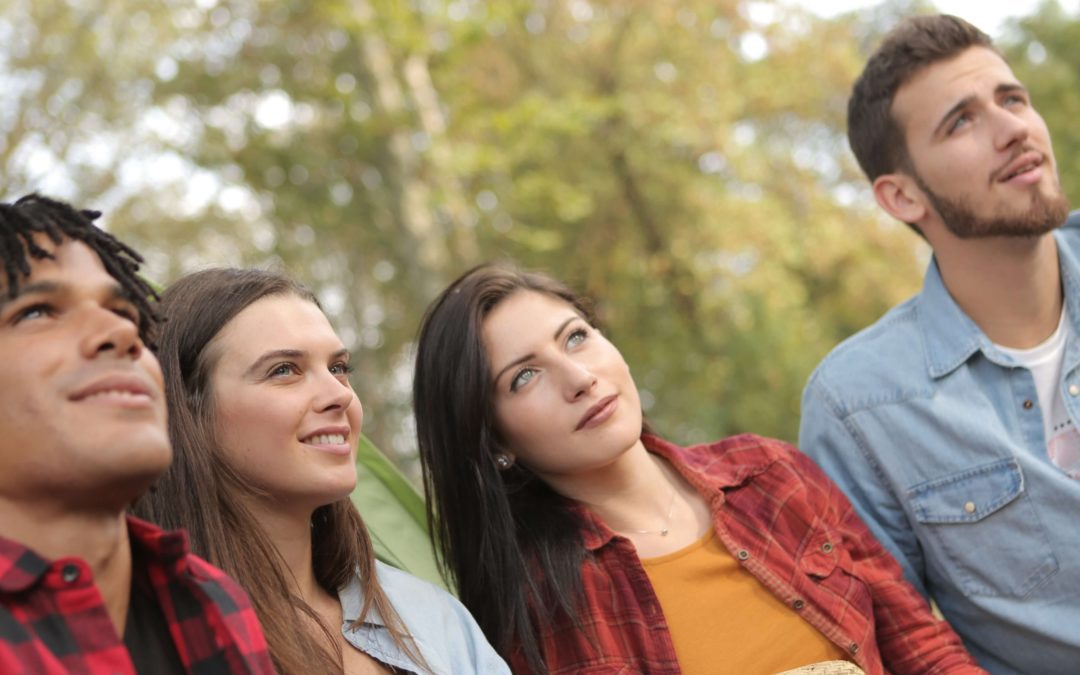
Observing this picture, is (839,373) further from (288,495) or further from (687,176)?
(687,176)

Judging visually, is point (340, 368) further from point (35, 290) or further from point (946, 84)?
point (946, 84)

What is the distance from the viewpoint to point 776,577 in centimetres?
255

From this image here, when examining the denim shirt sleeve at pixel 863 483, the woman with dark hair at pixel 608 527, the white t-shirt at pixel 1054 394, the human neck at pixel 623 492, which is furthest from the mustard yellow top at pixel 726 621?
the white t-shirt at pixel 1054 394

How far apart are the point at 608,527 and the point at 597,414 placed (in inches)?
10.6

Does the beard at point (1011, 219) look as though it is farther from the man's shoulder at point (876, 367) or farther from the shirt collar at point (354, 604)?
the shirt collar at point (354, 604)

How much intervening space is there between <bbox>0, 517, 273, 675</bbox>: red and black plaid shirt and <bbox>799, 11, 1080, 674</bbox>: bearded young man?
6.21 feet

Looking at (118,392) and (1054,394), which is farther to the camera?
(1054,394)

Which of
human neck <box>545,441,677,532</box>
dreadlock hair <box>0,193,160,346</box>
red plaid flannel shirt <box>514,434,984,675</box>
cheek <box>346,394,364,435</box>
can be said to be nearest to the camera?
dreadlock hair <box>0,193,160,346</box>

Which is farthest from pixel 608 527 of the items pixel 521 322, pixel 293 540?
pixel 293 540

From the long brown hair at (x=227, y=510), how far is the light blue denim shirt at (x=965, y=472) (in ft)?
4.61

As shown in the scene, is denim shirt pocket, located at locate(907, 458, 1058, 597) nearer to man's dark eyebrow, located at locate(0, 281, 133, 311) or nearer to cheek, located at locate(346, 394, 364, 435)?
cheek, located at locate(346, 394, 364, 435)

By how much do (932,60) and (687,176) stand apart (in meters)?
7.76

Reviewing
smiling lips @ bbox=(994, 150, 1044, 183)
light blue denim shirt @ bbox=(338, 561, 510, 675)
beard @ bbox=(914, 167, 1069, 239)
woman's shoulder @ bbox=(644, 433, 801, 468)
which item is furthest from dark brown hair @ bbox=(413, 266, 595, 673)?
smiling lips @ bbox=(994, 150, 1044, 183)

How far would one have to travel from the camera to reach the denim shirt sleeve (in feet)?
9.76
